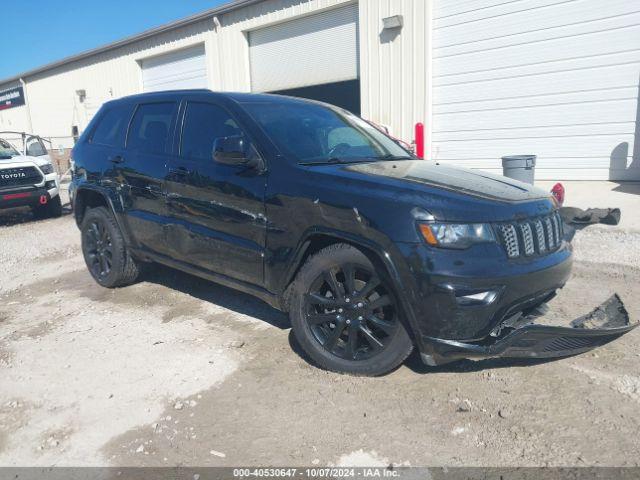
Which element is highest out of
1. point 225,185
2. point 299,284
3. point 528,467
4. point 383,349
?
point 225,185

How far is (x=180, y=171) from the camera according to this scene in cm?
405

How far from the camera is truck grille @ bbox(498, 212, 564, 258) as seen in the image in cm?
283

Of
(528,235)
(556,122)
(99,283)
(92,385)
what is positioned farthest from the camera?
(556,122)

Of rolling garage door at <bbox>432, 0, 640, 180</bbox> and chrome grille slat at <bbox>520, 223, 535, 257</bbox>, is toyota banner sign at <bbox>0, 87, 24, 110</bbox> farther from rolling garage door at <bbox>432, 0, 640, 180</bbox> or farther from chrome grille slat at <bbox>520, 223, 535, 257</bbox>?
chrome grille slat at <bbox>520, 223, 535, 257</bbox>

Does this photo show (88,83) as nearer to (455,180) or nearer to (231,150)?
(231,150)

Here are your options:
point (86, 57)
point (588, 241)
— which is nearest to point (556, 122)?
point (588, 241)

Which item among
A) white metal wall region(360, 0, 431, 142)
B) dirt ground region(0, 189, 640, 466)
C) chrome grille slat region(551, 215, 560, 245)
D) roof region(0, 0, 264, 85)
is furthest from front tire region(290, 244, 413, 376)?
roof region(0, 0, 264, 85)

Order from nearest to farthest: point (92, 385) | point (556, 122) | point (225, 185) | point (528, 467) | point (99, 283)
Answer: point (528, 467) → point (92, 385) → point (225, 185) → point (99, 283) → point (556, 122)

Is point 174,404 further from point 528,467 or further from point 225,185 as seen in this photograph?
point 528,467

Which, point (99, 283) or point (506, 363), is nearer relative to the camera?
point (506, 363)

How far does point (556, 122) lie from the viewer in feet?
32.9

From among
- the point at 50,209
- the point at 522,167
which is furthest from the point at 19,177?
the point at 522,167

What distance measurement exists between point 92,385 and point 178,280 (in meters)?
2.23

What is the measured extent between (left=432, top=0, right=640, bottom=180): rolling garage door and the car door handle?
8406mm
